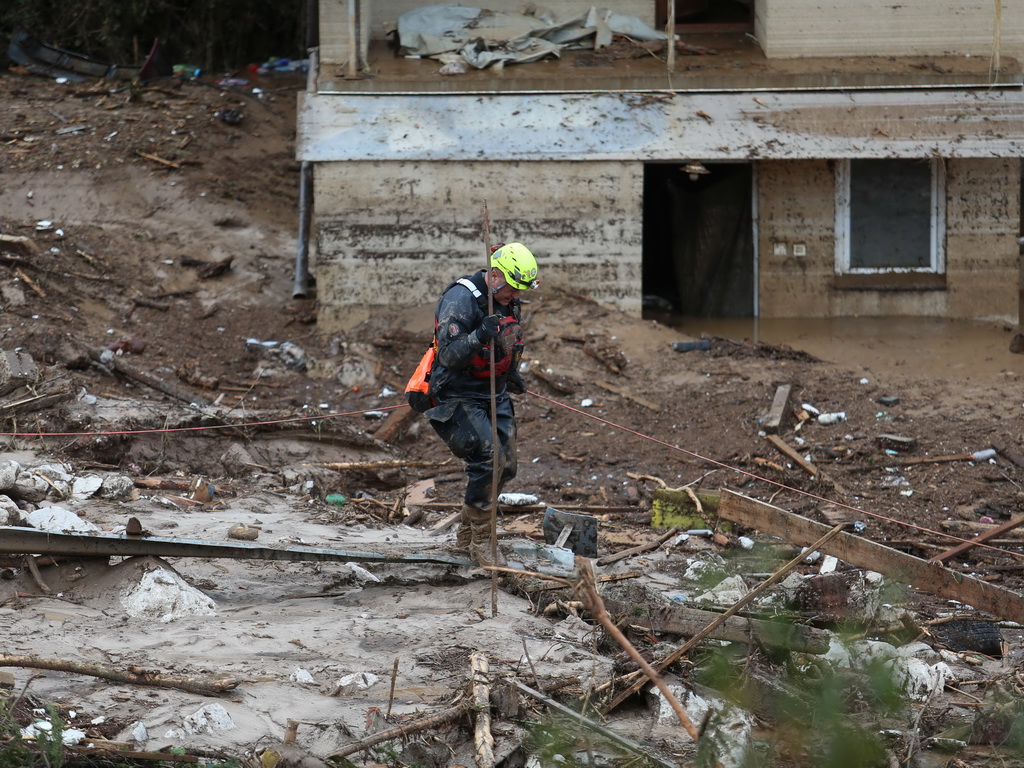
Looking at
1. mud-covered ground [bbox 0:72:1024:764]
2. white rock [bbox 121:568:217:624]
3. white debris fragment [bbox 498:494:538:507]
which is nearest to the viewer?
mud-covered ground [bbox 0:72:1024:764]

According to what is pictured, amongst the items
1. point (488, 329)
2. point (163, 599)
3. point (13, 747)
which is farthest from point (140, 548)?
point (488, 329)

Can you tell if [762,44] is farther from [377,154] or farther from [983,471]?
[983,471]

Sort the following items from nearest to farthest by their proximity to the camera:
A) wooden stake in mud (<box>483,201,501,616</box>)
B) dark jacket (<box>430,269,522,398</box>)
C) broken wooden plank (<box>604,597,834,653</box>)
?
broken wooden plank (<box>604,597,834,653</box>)
wooden stake in mud (<box>483,201,501,616</box>)
dark jacket (<box>430,269,522,398</box>)

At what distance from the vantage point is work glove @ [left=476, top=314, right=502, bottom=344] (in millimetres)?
6730

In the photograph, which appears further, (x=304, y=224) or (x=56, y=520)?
(x=304, y=224)

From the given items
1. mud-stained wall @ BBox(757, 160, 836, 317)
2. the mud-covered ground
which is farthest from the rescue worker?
mud-stained wall @ BBox(757, 160, 836, 317)

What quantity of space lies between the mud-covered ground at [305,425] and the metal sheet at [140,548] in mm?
225

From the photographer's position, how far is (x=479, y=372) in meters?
7.18

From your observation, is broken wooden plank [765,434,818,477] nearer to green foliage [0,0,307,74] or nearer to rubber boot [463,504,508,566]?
rubber boot [463,504,508,566]

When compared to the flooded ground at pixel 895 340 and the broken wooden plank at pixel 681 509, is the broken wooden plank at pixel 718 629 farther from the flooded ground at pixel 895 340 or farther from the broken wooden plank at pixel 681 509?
the flooded ground at pixel 895 340

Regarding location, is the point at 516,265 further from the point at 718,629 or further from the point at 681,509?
the point at 681,509

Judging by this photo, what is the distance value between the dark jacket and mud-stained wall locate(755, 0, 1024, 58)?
28.5 ft

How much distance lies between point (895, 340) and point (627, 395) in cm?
401

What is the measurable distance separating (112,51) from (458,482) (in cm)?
1188
